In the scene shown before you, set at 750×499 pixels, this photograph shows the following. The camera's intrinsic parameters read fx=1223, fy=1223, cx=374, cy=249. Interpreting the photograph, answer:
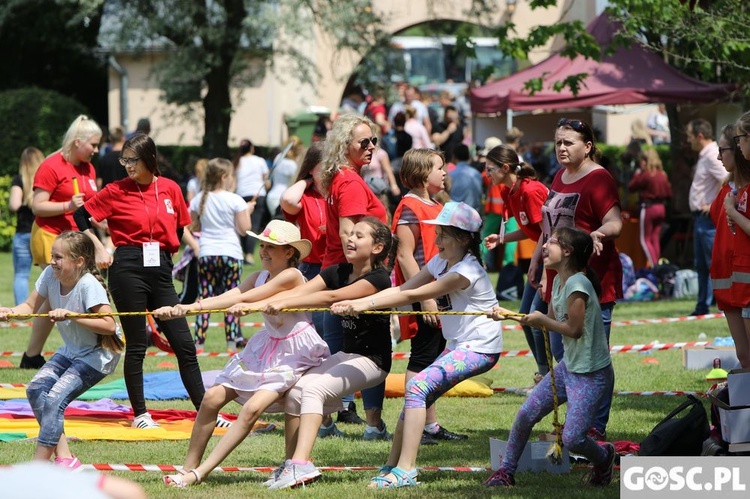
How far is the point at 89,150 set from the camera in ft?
32.3

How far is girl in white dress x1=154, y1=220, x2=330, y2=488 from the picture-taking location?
6.30 metres

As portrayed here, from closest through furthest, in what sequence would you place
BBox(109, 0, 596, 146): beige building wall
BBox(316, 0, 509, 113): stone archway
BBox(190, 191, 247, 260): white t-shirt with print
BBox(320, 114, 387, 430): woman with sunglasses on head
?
BBox(320, 114, 387, 430): woman with sunglasses on head < BBox(190, 191, 247, 260): white t-shirt with print < BBox(109, 0, 596, 146): beige building wall < BBox(316, 0, 509, 113): stone archway

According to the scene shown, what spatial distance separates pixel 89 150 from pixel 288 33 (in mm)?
15102

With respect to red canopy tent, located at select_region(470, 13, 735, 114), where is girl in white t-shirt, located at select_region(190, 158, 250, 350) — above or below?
below

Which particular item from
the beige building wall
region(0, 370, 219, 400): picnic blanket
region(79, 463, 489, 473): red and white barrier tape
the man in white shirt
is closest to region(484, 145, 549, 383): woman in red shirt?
region(79, 463, 489, 473): red and white barrier tape

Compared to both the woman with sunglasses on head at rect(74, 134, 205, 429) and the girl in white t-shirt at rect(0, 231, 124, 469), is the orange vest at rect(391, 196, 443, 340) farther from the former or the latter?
the girl in white t-shirt at rect(0, 231, 124, 469)

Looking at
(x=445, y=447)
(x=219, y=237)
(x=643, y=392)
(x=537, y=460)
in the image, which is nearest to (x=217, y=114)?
(x=219, y=237)

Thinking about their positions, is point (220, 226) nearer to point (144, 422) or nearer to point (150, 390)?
point (150, 390)

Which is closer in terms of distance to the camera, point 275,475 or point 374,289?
point 275,475

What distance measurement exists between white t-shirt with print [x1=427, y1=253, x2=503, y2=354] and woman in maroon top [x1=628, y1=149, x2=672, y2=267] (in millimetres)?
11402

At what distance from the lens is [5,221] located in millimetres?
24250

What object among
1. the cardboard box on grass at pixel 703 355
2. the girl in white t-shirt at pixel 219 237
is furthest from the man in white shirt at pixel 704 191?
the girl in white t-shirt at pixel 219 237

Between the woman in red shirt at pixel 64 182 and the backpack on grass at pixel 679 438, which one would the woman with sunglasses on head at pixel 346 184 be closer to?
the backpack on grass at pixel 679 438

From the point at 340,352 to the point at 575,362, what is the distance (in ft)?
4.60
